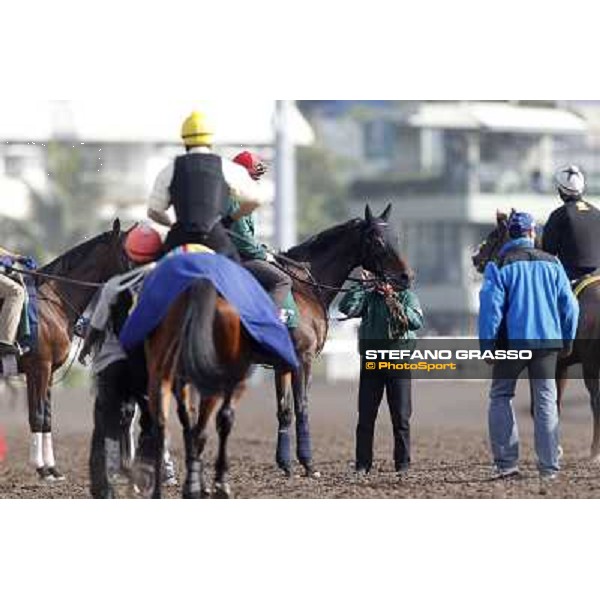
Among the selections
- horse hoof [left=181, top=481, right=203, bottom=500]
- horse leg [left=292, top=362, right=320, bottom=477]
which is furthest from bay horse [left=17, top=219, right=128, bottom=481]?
horse hoof [left=181, top=481, right=203, bottom=500]

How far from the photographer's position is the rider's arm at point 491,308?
13.2 metres

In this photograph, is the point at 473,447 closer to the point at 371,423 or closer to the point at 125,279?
the point at 371,423

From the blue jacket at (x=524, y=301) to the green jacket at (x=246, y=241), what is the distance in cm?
159

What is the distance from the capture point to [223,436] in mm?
11656

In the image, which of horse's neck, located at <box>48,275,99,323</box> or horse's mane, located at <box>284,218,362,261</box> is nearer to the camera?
horse's mane, located at <box>284,218,362,261</box>

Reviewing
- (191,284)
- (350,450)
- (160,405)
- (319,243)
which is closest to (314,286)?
(319,243)

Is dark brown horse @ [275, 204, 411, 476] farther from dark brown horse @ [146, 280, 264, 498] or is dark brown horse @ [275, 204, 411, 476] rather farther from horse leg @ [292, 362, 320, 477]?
dark brown horse @ [146, 280, 264, 498]

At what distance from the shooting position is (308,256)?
47.9 ft

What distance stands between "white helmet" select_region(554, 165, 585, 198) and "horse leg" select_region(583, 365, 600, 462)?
1321 millimetres

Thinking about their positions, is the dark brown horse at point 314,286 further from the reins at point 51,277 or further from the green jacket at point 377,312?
the reins at point 51,277

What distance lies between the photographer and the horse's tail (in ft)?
36.2

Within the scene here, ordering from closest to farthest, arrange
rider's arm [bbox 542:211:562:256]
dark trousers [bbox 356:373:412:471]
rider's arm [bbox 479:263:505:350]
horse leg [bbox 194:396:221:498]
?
horse leg [bbox 194:396:221:498], rider's arm [bbox 479:263:505:350], dark trousers [bbox 356:373:412:471], rider's arm [bbox 542:211:562:256]

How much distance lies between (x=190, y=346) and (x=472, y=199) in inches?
862

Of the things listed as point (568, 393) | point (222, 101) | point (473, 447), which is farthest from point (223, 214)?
point (568, 393)
